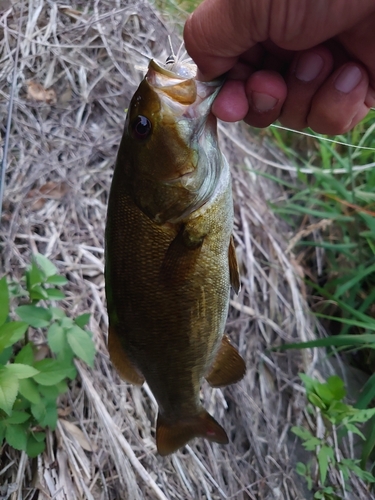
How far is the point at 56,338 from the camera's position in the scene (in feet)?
6.08

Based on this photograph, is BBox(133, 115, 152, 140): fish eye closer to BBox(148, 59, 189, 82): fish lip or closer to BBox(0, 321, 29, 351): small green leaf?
BBox(148, 59, 189, 82): fish lip

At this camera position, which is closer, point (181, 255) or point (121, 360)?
point (181, 255)

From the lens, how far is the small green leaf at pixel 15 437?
1682 mm

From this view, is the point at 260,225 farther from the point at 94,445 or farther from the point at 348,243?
the point at 94,445

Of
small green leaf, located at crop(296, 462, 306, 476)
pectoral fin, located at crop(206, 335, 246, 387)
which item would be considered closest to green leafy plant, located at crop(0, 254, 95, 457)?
pectoral fin, located at crop(206, 335, 246, 387)

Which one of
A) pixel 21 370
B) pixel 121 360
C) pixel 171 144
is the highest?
pixel 171 144

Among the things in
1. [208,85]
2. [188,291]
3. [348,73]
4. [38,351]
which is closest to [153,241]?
[188,291]

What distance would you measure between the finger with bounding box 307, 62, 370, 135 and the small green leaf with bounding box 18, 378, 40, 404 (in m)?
1.33

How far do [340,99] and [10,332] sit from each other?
131 cm

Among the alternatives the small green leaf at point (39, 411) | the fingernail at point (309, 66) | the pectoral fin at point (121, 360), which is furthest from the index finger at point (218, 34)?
the small green leaf at point (39, 411)

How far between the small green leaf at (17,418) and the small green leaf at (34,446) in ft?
0.63

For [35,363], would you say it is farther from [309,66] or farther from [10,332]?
[309,66]

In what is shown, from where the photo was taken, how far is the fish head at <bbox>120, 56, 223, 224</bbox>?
125 centimetres

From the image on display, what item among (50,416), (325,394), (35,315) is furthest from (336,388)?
(35,315)
